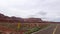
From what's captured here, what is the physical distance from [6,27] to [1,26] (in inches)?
51.9

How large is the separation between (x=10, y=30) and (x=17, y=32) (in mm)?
5033

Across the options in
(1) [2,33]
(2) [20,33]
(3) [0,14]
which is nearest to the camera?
(2) [20,33]

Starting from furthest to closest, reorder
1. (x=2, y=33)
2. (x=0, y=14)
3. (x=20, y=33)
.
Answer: (x=0, y=14) < (x=2, y=33) < (x=20, y=33)

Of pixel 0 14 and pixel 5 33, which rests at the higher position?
pixel 0 14

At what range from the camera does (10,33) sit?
206 ft

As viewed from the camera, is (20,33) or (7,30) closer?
(20,33)

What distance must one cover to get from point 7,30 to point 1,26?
6.45ft

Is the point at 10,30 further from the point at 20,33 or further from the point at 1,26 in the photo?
the point at 20,33

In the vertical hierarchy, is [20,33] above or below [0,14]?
below

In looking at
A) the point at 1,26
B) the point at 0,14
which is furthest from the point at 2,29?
the point at 0,14

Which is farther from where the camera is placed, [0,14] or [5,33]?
[0,14]

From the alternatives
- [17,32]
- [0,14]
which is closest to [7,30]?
[17,32]

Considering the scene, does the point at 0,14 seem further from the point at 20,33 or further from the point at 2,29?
the point at 20,33

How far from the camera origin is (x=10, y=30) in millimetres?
63875
